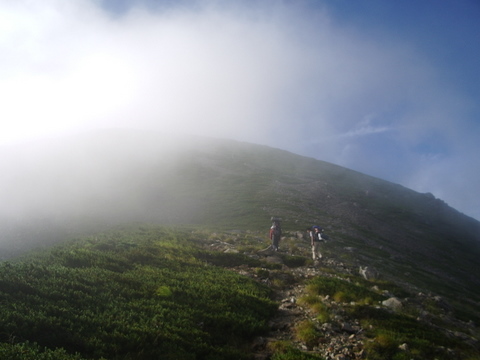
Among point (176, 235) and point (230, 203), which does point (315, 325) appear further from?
point (230, 203)

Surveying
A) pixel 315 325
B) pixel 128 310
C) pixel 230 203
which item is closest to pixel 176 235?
pixel 128 310

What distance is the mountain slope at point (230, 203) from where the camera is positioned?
159 ft

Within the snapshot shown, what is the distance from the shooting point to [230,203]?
73.1 metres

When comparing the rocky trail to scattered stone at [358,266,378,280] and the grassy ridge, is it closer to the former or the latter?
the grassy ridge

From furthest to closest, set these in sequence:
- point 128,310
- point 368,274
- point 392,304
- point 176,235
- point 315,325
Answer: point 176,235, point 368,274, point 392,304, point 315,325, point 128,310

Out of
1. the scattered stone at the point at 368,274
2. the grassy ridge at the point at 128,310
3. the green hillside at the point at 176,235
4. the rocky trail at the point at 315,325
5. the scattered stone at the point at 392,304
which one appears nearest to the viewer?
the grassy ridge at the point at 128,310

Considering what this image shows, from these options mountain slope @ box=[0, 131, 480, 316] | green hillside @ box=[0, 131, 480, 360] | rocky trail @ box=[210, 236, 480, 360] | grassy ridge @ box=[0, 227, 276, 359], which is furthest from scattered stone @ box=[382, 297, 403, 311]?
mountain slope @ box=[0, 131, 480, 316]

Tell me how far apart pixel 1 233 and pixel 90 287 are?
43.1 m

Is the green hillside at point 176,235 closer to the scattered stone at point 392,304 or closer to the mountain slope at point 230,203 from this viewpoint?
the mountain slope at point 230,203

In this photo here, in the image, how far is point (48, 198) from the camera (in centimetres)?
6906

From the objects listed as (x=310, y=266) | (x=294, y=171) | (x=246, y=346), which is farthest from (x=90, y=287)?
(x=294, y=171)

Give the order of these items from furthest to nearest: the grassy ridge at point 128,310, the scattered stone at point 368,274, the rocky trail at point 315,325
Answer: the scattered stone at point 368,274
the rocky trail at point 315,325
the grassy ridge at point 128,310

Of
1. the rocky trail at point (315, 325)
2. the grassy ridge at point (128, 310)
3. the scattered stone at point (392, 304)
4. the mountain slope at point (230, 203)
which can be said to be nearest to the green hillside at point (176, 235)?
the grassy ridge at point (128, 310)

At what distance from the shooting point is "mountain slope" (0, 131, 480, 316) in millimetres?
48531
